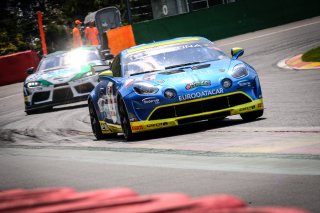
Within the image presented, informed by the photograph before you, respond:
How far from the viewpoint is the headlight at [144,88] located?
35.0ft

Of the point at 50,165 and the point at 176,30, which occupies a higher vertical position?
the point at 50,165

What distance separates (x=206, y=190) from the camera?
20.0 ft

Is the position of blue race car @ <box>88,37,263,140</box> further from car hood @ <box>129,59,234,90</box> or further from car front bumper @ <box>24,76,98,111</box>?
car front bumper @ <box>24,76,98,111</box>

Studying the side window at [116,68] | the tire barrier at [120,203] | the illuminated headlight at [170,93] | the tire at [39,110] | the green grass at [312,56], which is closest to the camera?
the tire barrier at [120,203]

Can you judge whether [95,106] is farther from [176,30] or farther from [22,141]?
[176,30]

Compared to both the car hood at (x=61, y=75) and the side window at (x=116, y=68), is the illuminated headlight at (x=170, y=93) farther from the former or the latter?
the car hood at (x=61, y=75)

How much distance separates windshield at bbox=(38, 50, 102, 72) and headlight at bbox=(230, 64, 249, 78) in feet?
31.2

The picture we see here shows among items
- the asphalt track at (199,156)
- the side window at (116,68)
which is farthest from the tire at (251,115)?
the side window at (116,68)

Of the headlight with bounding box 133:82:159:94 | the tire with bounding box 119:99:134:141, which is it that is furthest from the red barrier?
the headlight with bounding box 133:82:159:94

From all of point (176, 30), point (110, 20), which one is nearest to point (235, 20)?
point (176, 30)

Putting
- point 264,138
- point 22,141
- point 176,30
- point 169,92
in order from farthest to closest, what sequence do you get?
point 176,30 → point 22,141 → point 169,92 → point 264,138

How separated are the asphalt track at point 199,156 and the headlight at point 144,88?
0.62m

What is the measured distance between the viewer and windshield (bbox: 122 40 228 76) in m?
11.5

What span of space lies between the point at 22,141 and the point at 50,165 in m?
4.03
